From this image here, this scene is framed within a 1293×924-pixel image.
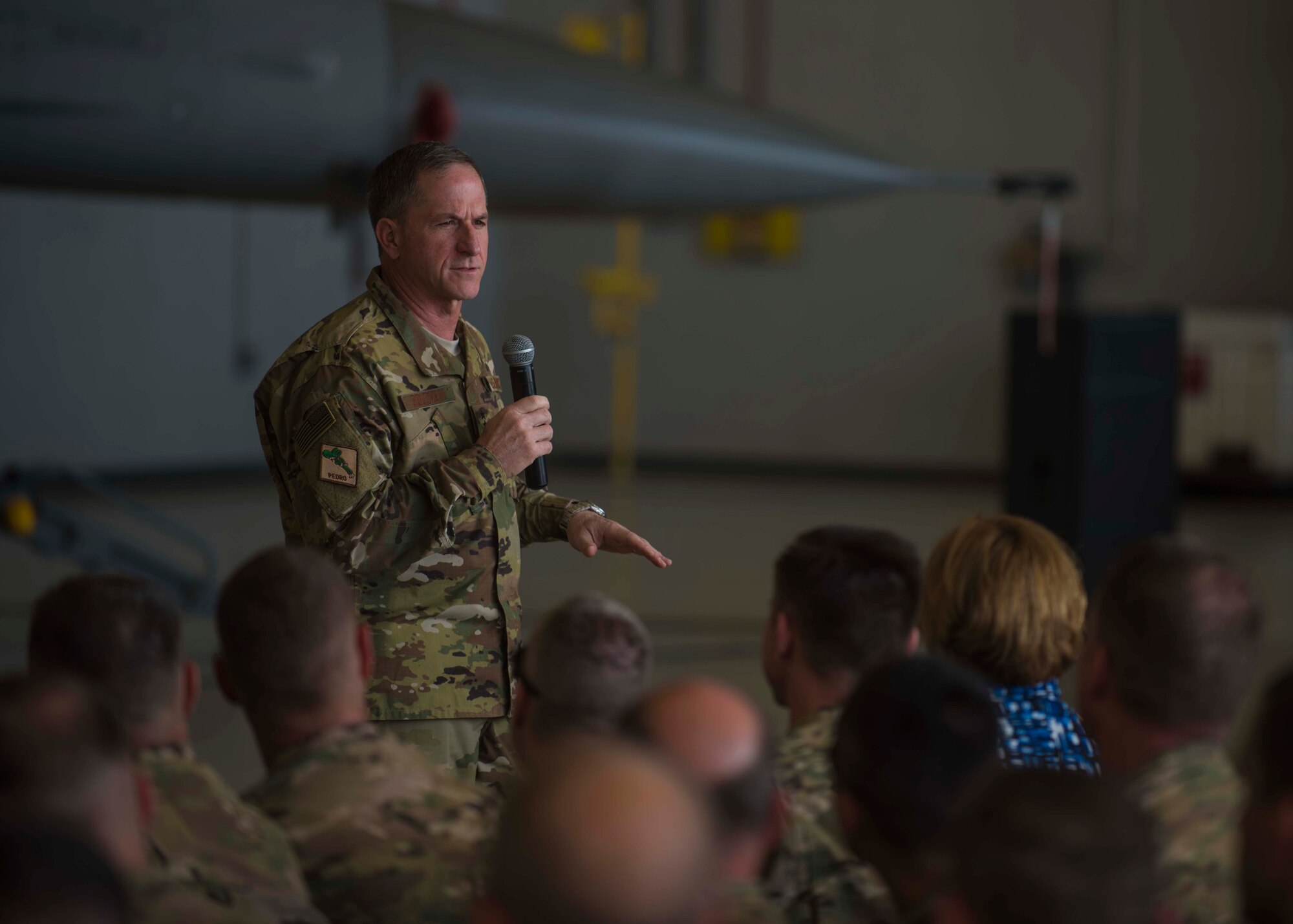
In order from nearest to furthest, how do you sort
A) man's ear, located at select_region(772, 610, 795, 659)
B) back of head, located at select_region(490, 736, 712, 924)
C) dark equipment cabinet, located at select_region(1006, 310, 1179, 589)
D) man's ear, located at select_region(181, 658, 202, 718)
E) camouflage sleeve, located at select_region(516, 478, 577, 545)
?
back of head, located at select_region(490, 736, 712, 924) → man's ear, located at select_region(181, 658, 202, 718) → man's ear, located at select_region(772, 610, 795, 659) → camouflage sleeve, located at select_region(516, 478, 577, 545) → dark equipment cabinet, located at select_region(1006, 310, 1179, 589)

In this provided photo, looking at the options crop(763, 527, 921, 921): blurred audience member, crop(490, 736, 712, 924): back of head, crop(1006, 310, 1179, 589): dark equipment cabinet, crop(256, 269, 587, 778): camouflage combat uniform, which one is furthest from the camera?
crop(1006, 310, 1179, 589): dark equipment cabinet

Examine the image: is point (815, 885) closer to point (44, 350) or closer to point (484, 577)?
point (484, 577)

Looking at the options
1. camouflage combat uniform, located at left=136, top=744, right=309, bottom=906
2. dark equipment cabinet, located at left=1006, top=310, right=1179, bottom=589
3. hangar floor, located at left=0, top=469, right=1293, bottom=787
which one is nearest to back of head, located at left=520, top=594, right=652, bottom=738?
camouflage combat uniform, located at left=136, top=744, right=309, bottom=906

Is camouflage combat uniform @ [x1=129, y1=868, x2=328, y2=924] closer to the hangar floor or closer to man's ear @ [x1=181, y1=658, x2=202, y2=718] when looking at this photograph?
man's ear @ [x1=181, y1=658, x2=202, y2=718]

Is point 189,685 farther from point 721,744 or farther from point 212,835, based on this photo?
point 721,744

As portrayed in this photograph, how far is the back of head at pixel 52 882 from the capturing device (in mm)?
908

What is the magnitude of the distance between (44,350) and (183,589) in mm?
4612

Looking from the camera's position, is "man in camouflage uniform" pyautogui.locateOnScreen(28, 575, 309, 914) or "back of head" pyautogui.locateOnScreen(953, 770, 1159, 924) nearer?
"back of head" pyautogui.locateOnScreen(953, 770, 1159, 924)

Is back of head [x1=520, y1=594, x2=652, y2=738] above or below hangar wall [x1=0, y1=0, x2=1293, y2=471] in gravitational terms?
below

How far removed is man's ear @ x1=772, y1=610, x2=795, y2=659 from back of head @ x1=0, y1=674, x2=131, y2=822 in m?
0.90

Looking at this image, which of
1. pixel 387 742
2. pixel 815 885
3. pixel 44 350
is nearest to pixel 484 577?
pixel 387 742

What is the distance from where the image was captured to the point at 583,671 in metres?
1.67

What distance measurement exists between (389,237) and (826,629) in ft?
2.90

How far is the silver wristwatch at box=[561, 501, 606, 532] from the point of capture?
7.41 feet
